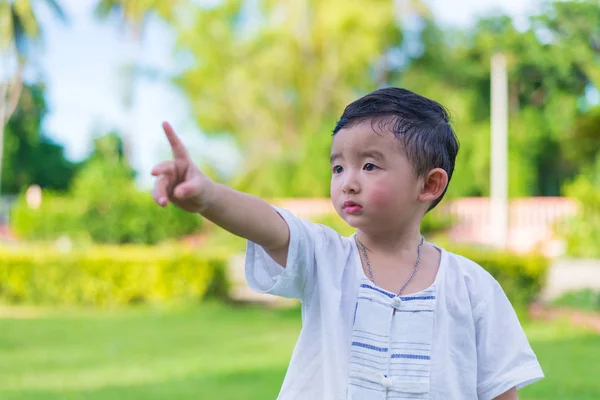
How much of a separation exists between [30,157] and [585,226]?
22260 mm

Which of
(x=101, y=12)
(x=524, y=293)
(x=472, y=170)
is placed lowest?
(x=524, y=293)

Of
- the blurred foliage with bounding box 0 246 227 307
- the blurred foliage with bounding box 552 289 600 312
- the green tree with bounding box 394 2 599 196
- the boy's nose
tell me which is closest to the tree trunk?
the green tree with bounding box 394 2 599 196

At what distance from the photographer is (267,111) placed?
72.7 feet

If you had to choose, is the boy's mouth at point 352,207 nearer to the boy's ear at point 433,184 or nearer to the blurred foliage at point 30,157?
the boy's ear at point 433,184

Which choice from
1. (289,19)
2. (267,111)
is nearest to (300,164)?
(267,111)

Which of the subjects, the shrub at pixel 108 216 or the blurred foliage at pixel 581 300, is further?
the shrub at pixel 108 216

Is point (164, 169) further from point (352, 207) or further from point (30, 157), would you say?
point (30, 157)

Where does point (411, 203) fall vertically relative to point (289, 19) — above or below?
below

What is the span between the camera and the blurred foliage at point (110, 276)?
1048 centimetres

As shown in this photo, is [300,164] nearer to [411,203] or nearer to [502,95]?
[502,95]

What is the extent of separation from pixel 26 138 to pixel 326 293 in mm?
31644

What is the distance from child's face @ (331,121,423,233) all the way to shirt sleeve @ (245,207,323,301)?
10 cm

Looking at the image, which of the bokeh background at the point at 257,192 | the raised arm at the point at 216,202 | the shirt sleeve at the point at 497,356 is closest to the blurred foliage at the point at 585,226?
the bokeh background at the point at 257,192

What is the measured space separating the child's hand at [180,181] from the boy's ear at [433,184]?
0.53 metres
